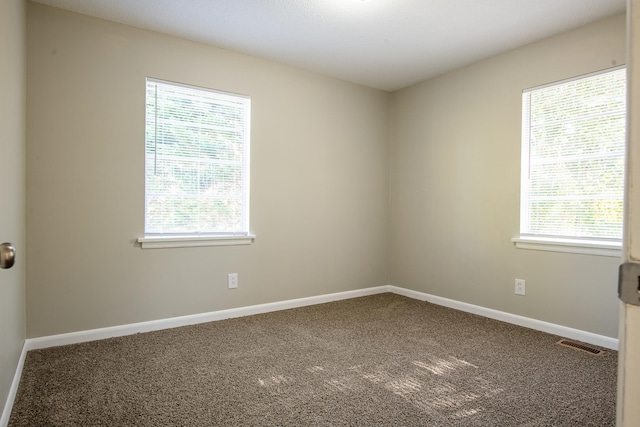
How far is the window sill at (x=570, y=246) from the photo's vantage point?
8.86ft

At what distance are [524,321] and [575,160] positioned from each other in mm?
1375

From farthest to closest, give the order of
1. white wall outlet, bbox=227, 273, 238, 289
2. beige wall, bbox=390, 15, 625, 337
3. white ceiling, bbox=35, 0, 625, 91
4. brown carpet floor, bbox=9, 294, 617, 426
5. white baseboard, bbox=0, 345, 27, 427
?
white wall outlet, bbox=227, 273, 238, 289
beige wall, bbox=390, 15, 625, 337
white ceiling, bbox=35, 0, 625, 91
brown carpet floor, bbox=9, 294, 617, 426
white baseboard, bbox=0, 345, 27, 427

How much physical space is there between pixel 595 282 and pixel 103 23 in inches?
162

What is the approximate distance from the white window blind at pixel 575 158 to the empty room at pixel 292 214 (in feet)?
0.05

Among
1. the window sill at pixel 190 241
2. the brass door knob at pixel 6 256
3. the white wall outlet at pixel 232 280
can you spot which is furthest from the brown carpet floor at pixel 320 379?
the brass door knob at pixel 6 256

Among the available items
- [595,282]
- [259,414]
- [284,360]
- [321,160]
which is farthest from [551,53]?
[259,414]

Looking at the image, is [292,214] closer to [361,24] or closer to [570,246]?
[361,24]

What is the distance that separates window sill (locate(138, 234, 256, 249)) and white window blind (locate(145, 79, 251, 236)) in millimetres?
62

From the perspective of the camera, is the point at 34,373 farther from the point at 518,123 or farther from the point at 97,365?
the point at 518,123

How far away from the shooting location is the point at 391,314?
3.57 metres

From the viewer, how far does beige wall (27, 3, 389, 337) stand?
8.68ft

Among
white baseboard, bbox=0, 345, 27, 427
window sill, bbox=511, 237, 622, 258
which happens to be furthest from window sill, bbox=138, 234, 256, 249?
window sill, bbox=511, 237, 622, 258

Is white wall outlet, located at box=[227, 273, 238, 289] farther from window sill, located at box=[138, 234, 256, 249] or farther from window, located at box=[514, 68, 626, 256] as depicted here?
window, located at box=[514, 68, 626, 256]

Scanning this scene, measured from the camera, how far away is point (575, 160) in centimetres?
293
